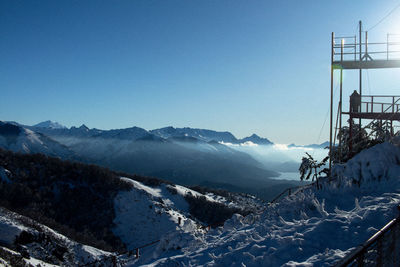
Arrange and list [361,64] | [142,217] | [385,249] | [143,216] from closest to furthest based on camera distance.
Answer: [385,249], [361,64], [142,217], [143,216]

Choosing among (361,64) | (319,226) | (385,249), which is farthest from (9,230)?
(385,249)

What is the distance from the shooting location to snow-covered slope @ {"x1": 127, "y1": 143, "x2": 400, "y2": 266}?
26.6 feet

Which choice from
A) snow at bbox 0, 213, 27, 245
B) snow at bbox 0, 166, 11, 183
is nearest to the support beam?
snow at bbox 0, 213, 27, 245

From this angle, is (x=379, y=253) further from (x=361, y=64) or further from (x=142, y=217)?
(x=142, y=217)

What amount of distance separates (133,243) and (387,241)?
87331mm

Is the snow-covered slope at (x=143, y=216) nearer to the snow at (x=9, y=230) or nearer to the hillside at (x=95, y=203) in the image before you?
the hillside at (x=95, y=203)

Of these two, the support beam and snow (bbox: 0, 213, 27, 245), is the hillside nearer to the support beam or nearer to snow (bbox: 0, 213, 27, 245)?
snow (bbox: 0, 213, 27, 245)

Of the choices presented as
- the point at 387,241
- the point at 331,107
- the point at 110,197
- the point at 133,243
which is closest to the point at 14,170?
the point at 110,197

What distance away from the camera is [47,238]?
1849 inches

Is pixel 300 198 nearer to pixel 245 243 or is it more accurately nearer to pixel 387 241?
pixel 245 243

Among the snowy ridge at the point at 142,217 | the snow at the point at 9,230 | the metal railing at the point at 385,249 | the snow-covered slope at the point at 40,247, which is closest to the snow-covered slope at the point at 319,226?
the metal railing at the point at 385,249

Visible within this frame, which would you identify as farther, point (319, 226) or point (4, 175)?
point (4, 175)

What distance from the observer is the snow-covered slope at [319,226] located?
8117mm

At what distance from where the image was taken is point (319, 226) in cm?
902
